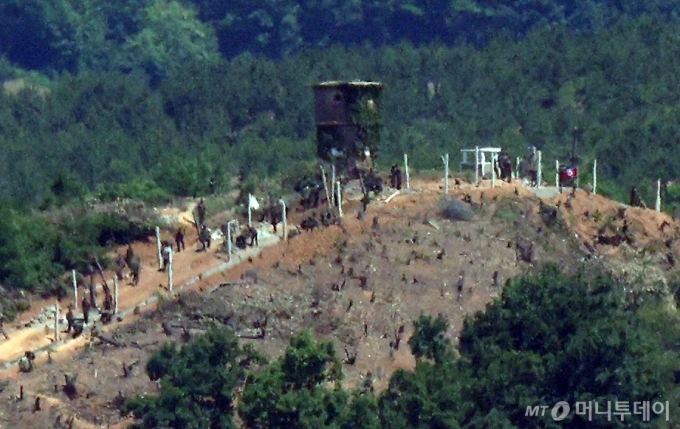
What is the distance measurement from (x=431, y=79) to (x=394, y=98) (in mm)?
3468

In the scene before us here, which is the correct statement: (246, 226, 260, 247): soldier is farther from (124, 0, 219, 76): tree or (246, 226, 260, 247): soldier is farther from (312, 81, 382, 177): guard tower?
(124, 0, 219, 76): tree

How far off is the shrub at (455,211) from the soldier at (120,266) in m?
7.33

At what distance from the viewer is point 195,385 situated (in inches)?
1555

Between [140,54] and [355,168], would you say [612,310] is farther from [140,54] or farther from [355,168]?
[140,54]

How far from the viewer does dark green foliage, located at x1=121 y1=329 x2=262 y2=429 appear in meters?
39.0

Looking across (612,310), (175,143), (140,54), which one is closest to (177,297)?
(612,310)

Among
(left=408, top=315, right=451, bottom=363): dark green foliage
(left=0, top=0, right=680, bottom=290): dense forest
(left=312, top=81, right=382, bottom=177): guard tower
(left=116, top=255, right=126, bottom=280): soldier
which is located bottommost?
(left=0, top=0, right=680, bottom=290): dense forest

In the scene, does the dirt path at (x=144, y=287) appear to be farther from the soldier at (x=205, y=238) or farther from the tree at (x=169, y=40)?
the tree at (x=169, y=40)

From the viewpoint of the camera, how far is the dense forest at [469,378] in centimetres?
3838

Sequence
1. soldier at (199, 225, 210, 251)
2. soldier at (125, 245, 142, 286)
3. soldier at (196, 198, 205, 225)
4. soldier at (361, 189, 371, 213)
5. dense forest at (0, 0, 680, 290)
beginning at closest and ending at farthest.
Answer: soldier at (125, 245, 142, 286) → soldier at (199, 225, 210, 251) → soldier at (361, 189, 371, 213) → soldier at (196, 198, 205, 225) → dense forest at (0, 0, 680, 290)

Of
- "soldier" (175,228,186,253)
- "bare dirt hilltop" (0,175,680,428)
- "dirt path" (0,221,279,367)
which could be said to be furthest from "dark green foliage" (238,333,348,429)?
"soldier" (175,228,186,253)

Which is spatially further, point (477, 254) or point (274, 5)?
point (274, 5)

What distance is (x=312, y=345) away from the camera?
131 ft

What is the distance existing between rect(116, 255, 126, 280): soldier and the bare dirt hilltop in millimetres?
566
